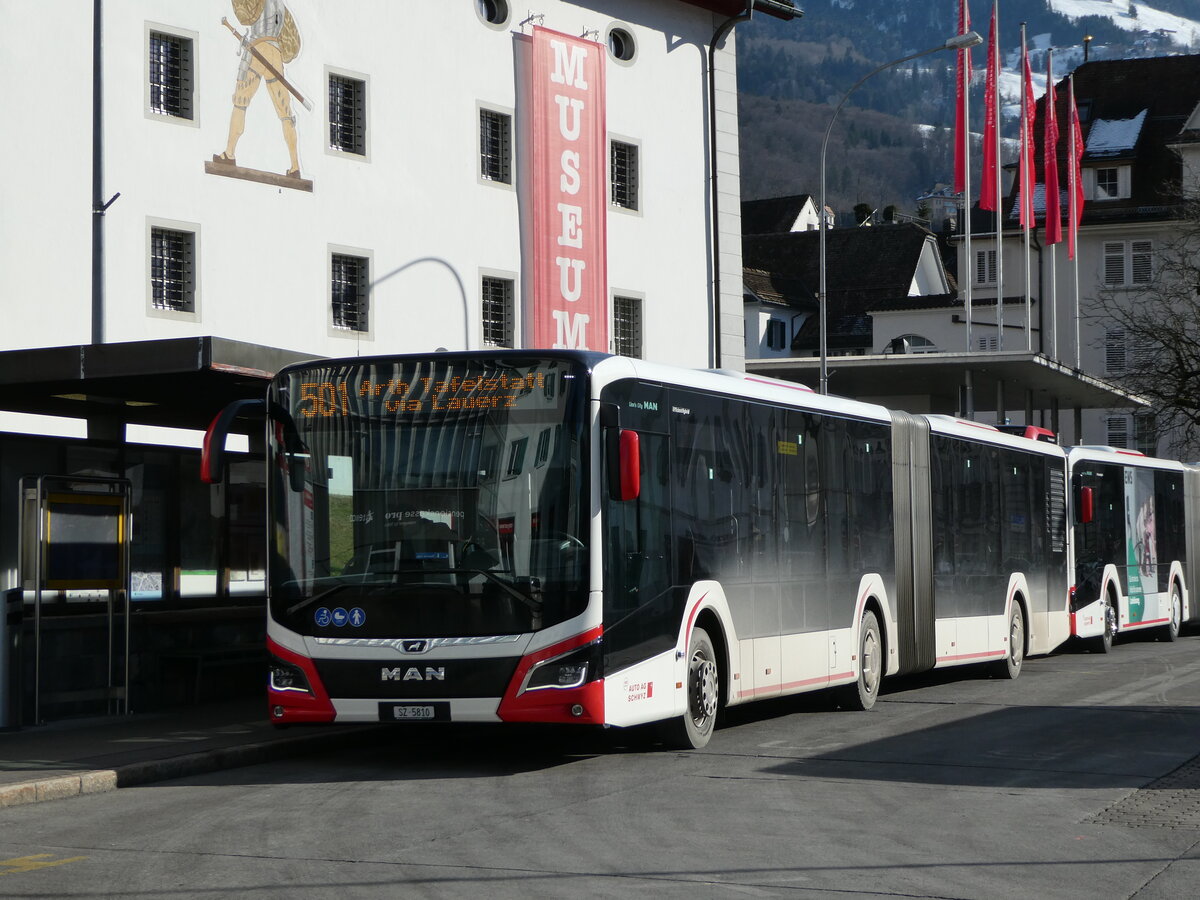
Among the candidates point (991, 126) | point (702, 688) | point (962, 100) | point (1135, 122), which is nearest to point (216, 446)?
point (702, 688)

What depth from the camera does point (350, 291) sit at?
26.6 m

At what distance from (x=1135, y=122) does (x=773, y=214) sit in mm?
36581

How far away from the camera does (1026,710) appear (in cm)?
1691

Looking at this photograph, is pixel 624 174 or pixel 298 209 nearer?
pixel 298 209

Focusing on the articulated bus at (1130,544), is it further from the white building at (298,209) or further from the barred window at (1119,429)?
the barred window at (1119,429)

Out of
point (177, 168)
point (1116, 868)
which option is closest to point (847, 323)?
point (177, 168)

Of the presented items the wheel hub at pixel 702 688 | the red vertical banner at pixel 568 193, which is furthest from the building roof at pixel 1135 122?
the wheel hub at pixel 702 688

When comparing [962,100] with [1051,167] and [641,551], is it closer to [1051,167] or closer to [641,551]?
[1051,167]

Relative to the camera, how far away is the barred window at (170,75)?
2334 cm

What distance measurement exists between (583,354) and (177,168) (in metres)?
12.5

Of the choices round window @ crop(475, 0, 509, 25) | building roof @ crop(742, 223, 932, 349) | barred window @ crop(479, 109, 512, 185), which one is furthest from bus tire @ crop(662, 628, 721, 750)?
building roof @ crop(742, 223, 932, 349)

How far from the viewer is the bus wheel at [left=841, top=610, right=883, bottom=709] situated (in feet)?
56.5

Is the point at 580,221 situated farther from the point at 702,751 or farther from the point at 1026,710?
the point at 702,751

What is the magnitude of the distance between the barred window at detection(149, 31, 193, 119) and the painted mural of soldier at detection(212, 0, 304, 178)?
0.75 m
